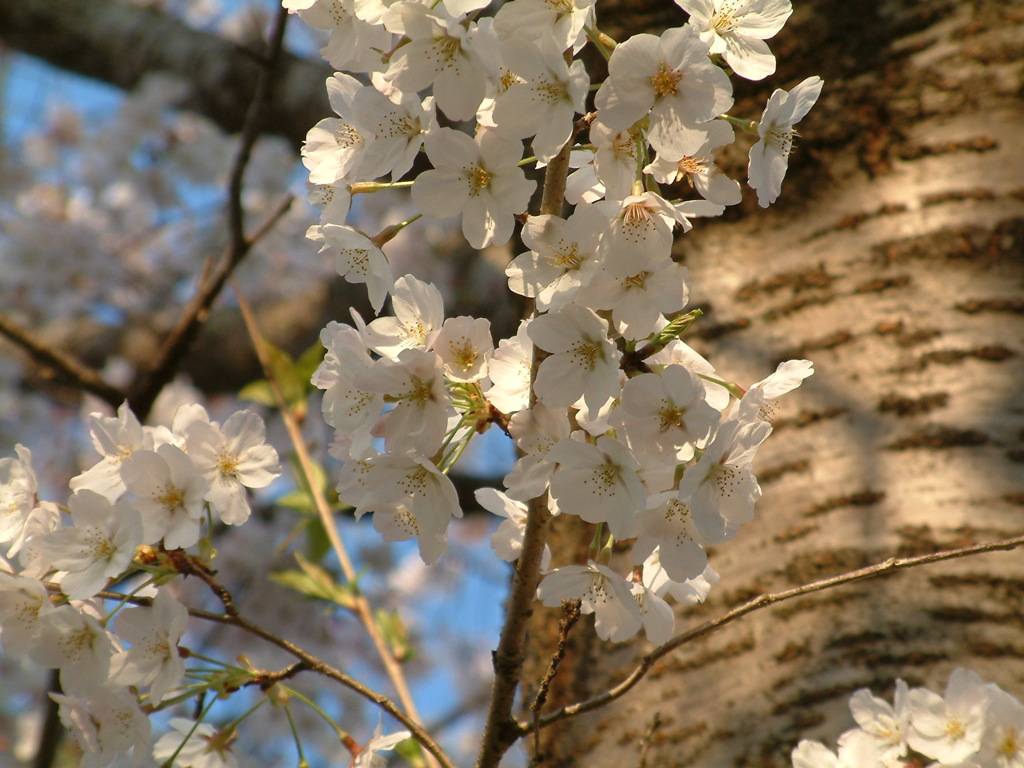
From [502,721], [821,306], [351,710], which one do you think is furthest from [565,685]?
[351,710]

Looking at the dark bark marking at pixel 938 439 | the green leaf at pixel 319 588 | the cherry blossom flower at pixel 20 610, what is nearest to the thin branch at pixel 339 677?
the cherry blossom flower at pixel 20 610

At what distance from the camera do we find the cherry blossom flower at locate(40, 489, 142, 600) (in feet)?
2.35

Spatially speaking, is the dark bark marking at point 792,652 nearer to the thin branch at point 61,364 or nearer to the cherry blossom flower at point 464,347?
the cherry blossom flower at point 464,347

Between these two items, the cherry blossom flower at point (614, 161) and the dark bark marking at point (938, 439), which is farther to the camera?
the dark bark marking at point (938, 439)

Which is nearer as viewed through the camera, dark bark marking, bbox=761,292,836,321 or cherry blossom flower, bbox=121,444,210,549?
cherry blossom flower, bbox=121,444,210,549

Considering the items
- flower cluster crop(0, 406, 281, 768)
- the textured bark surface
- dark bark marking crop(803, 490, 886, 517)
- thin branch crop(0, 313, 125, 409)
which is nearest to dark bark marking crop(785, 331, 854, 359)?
the textured bark surface

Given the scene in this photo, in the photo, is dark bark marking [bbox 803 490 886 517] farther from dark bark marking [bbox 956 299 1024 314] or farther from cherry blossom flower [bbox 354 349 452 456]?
cherry blossom flower [bbox 354 349 452 456]

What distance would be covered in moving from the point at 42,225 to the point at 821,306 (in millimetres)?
4370

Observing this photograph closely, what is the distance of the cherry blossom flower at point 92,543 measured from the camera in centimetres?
72

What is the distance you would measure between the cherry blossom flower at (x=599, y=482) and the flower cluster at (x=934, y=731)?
0.39 m

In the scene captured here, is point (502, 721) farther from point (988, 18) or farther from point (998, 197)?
point (988, 18)

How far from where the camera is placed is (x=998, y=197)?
1288 mm

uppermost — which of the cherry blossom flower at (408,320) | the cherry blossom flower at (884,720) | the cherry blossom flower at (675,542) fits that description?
the cherry blossom flower at (408,320)

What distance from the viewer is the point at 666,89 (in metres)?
0.61
